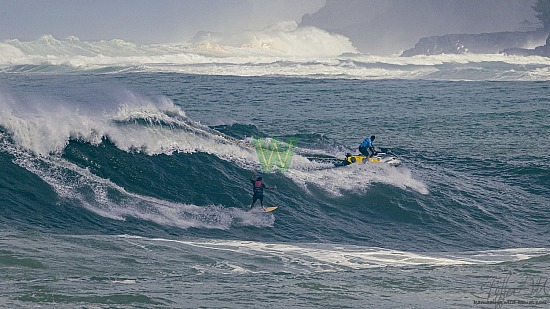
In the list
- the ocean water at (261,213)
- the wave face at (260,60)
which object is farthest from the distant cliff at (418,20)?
the ocean water at (261,213)

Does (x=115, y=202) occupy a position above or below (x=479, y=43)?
below

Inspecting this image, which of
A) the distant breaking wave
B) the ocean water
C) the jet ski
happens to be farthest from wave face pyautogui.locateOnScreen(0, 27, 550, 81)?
the jet ski

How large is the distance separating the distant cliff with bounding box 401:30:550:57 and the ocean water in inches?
2704

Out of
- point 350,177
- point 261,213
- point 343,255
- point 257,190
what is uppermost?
point 257,190

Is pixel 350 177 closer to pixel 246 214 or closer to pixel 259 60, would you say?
pixel 246 214

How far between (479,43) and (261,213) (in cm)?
9394

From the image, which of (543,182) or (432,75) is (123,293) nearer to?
(543,182)

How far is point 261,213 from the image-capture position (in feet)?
67.4

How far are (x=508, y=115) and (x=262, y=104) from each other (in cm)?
1175

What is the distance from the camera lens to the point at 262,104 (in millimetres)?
44719

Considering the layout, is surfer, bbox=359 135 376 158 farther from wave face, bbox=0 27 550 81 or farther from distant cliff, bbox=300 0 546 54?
distant cliff, bbox=300 0 546 54

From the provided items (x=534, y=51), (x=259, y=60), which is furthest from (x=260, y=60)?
(x=534, y=51)

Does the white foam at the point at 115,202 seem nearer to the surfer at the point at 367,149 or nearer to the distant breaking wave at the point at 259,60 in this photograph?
the surfer at the point at 367,149

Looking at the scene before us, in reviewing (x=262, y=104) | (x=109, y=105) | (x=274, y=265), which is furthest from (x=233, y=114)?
(x=274, y=265)
